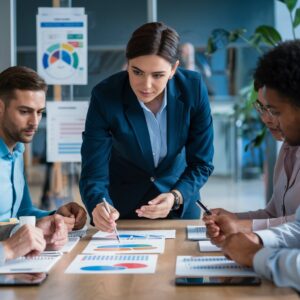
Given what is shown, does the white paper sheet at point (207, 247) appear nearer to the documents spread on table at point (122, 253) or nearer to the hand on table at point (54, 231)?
the documents spread on table at point (122, 253)

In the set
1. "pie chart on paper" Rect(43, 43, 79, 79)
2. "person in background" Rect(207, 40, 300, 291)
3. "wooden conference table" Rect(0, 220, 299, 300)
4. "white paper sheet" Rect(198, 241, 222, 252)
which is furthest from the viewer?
Answer: "pie chart on paper" Rect(43, 43, 79, 79)

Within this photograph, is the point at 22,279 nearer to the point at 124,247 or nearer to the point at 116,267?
the point at 116,267

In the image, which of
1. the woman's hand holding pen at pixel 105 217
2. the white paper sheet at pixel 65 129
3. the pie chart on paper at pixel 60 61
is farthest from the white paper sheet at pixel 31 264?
the pie chart on paper at pixel 60 61

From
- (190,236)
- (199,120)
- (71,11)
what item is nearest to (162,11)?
(71,11)

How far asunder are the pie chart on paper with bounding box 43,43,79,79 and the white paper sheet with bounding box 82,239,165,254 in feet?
8.10

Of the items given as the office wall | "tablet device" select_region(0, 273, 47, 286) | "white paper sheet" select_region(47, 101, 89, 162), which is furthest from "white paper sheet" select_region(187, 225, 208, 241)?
the office wall

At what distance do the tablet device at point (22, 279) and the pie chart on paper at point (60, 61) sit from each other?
293cm

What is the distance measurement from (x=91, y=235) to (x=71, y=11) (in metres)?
2.56

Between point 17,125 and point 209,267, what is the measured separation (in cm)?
126

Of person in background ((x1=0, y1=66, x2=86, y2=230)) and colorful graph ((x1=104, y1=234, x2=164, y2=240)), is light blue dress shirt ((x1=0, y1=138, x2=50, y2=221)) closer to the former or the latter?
person in background ((x1=0, y1=66, x2=86, y2=230))

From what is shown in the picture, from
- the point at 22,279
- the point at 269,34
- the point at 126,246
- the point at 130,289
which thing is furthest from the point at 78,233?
the point at 269,34

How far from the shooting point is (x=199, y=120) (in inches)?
103

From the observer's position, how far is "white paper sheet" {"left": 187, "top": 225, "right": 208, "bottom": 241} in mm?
2092

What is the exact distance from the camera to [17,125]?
8.33 ft
